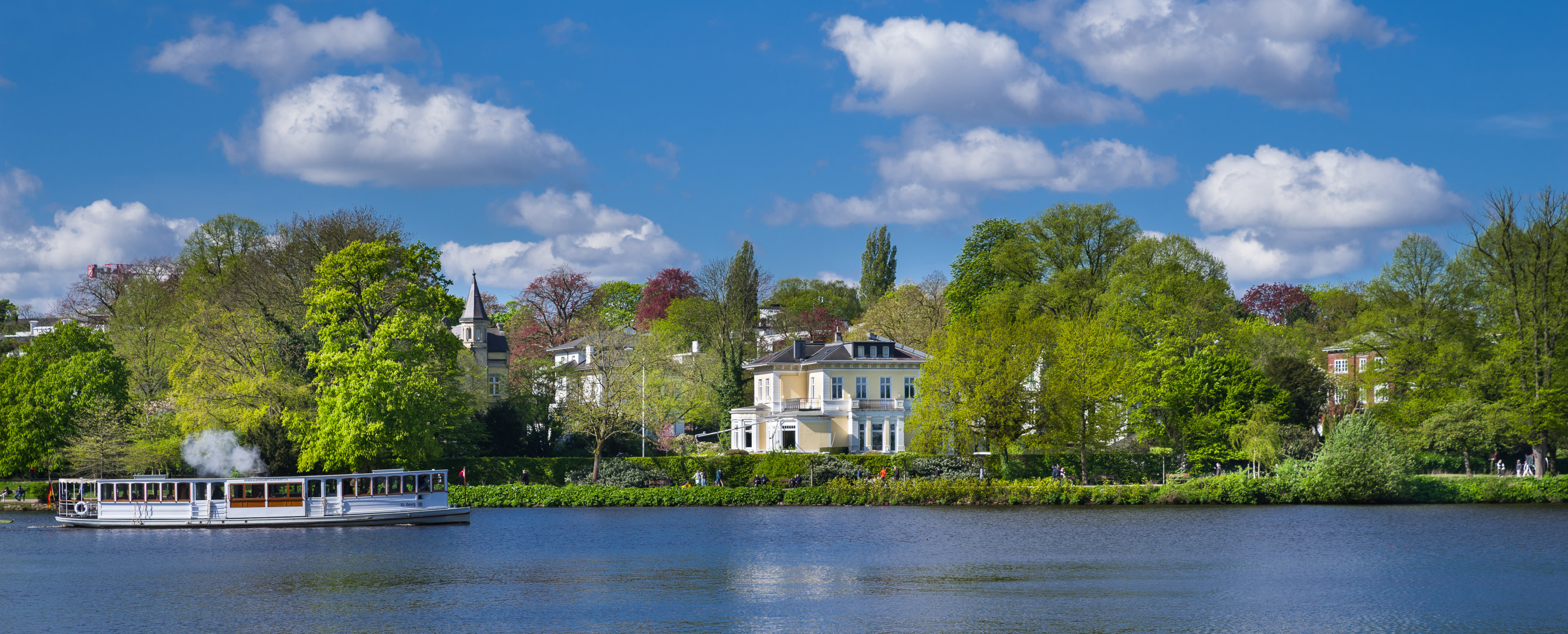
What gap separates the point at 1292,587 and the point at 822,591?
35.5ft

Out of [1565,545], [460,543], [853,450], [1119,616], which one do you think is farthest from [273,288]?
[1565,545]

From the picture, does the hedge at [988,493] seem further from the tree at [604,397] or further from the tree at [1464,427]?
the tree at [604,397]

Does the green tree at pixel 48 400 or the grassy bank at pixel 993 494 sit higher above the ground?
the green tree at pixel 48 400

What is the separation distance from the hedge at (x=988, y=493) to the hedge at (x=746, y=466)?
5.07 feet

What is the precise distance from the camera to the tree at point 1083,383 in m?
57.8

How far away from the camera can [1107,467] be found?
60.0 metres

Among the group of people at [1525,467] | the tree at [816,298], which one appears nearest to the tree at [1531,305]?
the group of people at [1525,467]

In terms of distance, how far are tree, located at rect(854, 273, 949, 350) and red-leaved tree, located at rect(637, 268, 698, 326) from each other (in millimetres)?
25289

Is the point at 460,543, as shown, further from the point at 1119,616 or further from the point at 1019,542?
the point at 1119,616

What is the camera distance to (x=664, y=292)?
4343 inches

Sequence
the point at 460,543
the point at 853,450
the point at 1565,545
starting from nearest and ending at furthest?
the point at 1565,545 → the point at 460,543 → the point at 853,450

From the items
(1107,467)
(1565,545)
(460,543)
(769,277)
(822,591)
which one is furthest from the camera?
(769,277)

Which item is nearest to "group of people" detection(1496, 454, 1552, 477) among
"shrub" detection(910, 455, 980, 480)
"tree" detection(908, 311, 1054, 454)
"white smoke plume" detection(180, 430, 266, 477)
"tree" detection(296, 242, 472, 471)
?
"tree" detection(908, 311, 1054, 454)

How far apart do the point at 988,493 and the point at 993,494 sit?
23 centimetres
